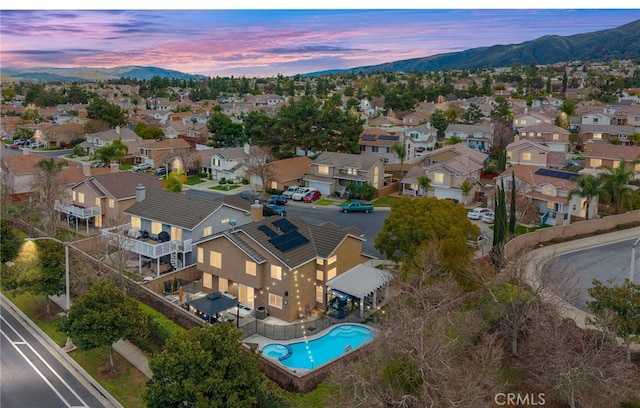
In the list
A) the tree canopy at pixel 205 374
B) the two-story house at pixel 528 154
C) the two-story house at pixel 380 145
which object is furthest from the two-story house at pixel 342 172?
the tree canopy at pixel 205 374

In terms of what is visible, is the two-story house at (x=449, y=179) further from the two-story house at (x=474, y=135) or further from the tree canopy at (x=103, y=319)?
the tree canopy at (x=103, y=319)

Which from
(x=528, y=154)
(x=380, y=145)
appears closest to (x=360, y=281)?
(x=528, y=154)

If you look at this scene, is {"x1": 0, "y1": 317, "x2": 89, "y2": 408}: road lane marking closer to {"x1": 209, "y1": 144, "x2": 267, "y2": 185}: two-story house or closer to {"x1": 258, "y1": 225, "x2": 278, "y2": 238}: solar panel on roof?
{"x1": 258, "y1": 225, "x2": 278, "y2": 238}: solar panel on roof

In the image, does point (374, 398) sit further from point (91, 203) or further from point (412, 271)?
point (91, 203)

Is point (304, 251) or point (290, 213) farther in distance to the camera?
point (290, 213)

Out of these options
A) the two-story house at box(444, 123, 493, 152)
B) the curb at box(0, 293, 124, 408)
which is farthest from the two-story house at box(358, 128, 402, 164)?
the curb at box(0, 293, 124, 408)

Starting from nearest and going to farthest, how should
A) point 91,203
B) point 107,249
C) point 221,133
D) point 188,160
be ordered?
point 107,249 < point 91,203 < point 188,160 < point 221,133

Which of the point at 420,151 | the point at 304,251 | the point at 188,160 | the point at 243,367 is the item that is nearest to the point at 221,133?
the point at 188,160
